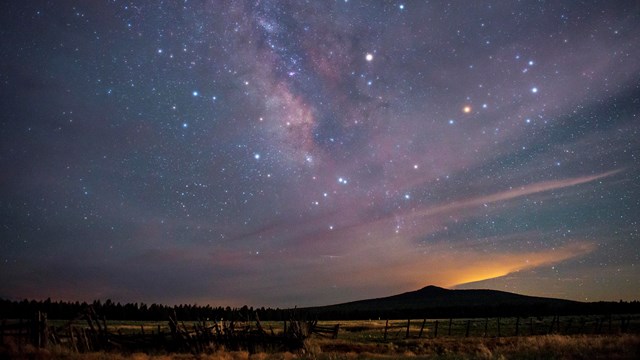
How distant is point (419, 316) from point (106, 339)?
303ft

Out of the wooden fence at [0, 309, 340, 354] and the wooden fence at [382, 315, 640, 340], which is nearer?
the wooden fence at [0, 309, 340, 354]

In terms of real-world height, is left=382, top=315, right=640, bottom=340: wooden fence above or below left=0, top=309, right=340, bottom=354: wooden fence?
below

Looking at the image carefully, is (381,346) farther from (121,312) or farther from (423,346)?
(121,312)

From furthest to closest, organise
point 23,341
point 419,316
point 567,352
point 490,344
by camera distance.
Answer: point 419,316
point 490,344
point 23,341
point 567,352

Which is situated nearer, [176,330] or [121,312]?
[176,330]

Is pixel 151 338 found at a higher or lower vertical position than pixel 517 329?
higher

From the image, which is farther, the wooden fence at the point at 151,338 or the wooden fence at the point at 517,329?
the wooden fence at the point at 517,329

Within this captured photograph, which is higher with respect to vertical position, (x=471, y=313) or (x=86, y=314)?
(x=86, y=314)

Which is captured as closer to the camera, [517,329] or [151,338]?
[151,338]

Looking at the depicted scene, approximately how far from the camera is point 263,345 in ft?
74.5

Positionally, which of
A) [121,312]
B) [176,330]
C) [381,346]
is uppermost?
[176,330]

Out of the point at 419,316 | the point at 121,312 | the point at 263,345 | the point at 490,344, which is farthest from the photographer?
the point at 419,316

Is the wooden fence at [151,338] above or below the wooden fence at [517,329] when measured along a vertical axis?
above

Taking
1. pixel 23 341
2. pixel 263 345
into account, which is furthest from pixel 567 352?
pixel 23 341
